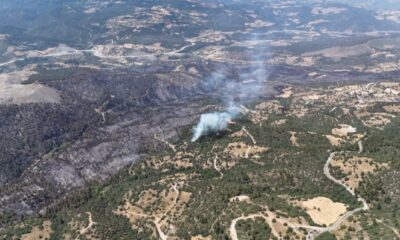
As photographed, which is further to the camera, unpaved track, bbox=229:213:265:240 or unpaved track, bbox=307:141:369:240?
unpaved track, bbox=229:213:265:240

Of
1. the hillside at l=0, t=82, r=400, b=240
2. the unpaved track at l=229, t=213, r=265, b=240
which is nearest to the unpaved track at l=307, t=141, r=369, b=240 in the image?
the hillside at l=0, t=82, r=400, b=240

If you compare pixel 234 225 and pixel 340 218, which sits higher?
pixel 340 218

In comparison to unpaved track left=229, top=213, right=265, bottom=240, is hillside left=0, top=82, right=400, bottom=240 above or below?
below

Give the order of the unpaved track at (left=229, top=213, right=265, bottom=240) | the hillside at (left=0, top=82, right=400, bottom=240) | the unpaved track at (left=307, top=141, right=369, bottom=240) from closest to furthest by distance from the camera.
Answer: the unpaved track at (left=307, top=141, right=369, bottom=240) < the unpaved track at (left=229, top=213, right=265, bottom=240) < the hillside at (left=0, top=82, right=400, bottom=240)

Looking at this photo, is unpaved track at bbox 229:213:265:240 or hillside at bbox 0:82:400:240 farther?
hillside at bbox 0:82:400:240

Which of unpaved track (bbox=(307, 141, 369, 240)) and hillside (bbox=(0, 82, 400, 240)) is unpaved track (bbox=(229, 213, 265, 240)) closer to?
hillside (bbox=(0, 82, 400, 240))

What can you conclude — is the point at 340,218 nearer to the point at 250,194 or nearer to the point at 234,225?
the point at 234,225

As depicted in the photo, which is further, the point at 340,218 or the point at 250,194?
the point at 250,194

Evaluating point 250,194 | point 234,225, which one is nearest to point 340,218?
point 234,225

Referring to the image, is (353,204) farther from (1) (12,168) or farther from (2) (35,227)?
(1) (12,168)

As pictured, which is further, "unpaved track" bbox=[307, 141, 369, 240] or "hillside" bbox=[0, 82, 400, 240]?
"hillside" bbox=[0, 82, 400, 240]

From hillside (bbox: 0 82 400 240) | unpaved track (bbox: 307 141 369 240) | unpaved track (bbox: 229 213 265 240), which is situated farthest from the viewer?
hillside (bbox: 0 82 400 240)

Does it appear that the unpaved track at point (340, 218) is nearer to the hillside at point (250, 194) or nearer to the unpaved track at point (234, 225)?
the hillside at point (250, 194)
